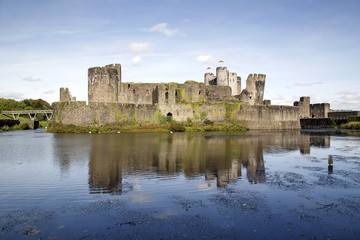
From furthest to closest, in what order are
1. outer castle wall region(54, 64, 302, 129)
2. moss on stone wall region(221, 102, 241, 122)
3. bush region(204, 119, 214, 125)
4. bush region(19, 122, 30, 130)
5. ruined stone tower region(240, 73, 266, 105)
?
bush region(19, 122, 30, 130) < ruined stone tower region(240, 73, 266, 105) < moss on stone wall region(221, 102, 241, 122) < bush region(204, 119, 214, 125) < outer castle wall region(54, 64, 302, 129)

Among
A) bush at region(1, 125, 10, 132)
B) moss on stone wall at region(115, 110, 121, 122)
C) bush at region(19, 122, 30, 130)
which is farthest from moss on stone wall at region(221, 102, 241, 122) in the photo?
bush at region(19, 122, 30, 130)

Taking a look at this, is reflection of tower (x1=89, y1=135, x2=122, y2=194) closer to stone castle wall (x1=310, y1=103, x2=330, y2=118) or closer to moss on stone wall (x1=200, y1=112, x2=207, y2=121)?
moss on stone wall (x1=200, y1=112, x2=207, y2=121)

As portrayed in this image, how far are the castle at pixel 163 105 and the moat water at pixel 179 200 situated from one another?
21.5m

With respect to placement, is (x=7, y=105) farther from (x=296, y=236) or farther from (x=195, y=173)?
(x=296, y=236)

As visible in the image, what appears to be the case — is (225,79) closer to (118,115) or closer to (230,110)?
(230,110)

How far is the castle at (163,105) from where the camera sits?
33.4 meters

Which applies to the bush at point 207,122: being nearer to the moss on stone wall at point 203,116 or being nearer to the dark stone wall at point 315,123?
the moss on stone wall at point 203,116

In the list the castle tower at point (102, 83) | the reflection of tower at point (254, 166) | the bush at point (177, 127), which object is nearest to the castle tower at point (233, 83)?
the bush at point (177, 127)

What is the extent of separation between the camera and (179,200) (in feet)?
23.5

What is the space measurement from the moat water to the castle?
21501 millimetres

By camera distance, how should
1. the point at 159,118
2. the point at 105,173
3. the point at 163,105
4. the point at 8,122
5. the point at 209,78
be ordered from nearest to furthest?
1. the point at 105,173
2. the point at 159,118
3. the point at 163,105
4. the point at 8,122
5. the point at 209,78

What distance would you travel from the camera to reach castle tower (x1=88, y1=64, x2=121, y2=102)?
36.7 m

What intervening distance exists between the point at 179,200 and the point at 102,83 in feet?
103

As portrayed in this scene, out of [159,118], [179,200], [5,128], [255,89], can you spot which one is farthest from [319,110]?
[179,200]
